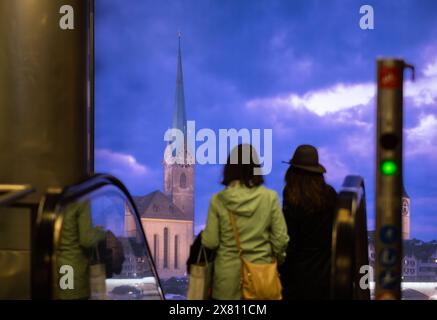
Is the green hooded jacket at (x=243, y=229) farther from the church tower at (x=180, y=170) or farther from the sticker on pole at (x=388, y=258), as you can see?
the church tower at (x=180, y=170)

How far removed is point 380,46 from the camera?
10.8 metres

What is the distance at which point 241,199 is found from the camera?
5.60 meters

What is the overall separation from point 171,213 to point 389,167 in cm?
916

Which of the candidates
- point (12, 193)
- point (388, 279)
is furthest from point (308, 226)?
point (388, 279)

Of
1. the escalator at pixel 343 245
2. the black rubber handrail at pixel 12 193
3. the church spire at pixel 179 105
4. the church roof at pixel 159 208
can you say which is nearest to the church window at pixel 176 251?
the church roof at pixel 159 208

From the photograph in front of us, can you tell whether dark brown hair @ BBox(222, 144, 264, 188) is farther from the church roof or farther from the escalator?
the church roof

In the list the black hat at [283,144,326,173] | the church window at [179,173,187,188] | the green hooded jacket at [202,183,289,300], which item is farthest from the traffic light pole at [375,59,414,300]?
the church window at [179,173,187,188]

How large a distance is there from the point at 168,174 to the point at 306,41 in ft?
8.27

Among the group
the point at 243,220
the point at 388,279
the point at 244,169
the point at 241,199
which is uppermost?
the point at 244,169

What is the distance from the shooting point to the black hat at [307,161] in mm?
5996

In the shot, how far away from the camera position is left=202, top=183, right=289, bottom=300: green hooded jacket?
18.4ft

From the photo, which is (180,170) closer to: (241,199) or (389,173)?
(241,199)
